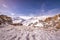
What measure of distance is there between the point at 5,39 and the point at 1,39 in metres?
0.08

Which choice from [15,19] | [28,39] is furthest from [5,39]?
[15,19]

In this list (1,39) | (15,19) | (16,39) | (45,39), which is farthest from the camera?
(15,19)

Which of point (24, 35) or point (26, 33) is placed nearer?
point (24, 35)

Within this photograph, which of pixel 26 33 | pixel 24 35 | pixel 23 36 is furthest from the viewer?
pixel 26 33

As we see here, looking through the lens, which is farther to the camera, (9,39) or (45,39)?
(45,39)

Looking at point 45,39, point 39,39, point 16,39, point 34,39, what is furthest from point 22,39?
point 45,39

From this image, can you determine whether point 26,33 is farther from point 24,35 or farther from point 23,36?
point 23,36

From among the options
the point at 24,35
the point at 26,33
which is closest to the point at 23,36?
the point at 24,35

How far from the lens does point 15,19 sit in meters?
9.23

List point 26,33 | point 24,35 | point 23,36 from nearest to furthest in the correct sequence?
point 23,36, point 24,35, point 26,33

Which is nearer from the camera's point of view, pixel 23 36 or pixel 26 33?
pixel 23 36

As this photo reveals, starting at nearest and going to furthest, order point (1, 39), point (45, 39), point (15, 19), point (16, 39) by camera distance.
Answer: point (1, 39) → point (16, 39) → point (45, 39) → point (15, 19)

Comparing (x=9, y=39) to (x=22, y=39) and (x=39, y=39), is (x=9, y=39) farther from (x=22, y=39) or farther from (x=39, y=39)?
(x=39, y=39)

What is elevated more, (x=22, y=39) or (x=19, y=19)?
(x=19, y=19)
